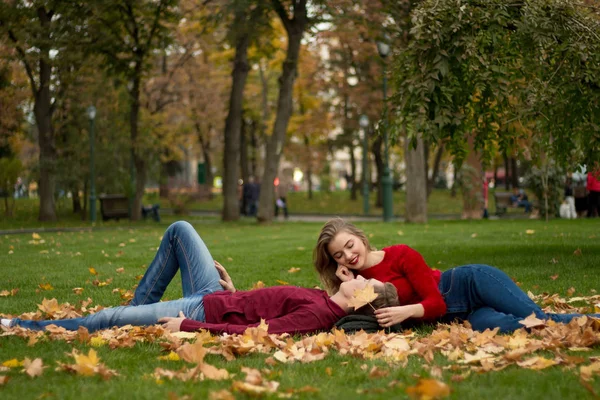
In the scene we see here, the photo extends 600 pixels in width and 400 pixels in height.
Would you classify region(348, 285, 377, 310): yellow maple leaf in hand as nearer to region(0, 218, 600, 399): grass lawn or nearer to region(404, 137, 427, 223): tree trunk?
region(0, 218, 600, 399): grass lawn


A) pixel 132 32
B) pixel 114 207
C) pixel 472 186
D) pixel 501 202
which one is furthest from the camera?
pixel 501 202

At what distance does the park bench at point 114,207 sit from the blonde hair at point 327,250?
93.1ft

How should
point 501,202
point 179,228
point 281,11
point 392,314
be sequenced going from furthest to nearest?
point 501,202 → point 281,11 → point 179,228 → point 392,314

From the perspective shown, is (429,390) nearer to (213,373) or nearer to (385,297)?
(213,373)

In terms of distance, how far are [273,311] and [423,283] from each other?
Result: 1120mm

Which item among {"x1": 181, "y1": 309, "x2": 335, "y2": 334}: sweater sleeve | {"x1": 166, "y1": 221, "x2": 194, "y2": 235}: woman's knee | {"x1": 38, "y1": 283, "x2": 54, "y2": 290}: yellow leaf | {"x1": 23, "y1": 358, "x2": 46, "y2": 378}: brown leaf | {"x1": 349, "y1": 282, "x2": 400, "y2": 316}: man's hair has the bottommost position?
{"x1": 38, "y1": 283, "x2": 54, "y2": 290}: yellow leaf

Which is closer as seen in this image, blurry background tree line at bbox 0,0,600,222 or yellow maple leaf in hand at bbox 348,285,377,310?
yellow maple leaf in hand at bbox 348,285,377,310

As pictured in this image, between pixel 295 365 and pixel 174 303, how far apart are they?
1632 millimetres

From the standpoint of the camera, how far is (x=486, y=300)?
6.36 metres

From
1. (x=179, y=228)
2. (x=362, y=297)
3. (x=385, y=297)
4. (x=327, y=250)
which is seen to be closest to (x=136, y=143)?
(x=179, y=228)

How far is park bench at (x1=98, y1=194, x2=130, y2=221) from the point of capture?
33.9 meters

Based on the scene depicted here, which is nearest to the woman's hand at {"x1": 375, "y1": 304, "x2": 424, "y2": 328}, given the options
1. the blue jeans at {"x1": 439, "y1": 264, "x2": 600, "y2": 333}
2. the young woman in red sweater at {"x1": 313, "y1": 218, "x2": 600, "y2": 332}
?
the young woman in red sweater at {"x1": 313, "y1": 218, "x2": 600, "y2": 332}

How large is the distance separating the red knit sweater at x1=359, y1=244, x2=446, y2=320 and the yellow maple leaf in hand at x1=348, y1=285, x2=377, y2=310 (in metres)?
0.36

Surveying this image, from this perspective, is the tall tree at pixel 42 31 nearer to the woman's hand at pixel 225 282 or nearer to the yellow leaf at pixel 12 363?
the woman's hand at pixel 225 282
